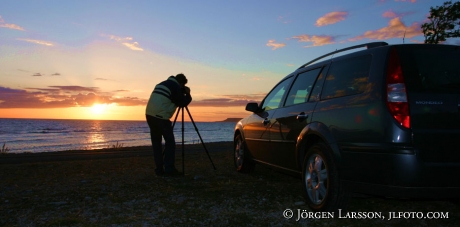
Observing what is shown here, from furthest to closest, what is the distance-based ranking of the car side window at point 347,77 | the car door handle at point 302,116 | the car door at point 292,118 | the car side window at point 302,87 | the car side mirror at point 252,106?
1. the car side mirror at point 252,106
2. the car side window at point 302,87
3. the car door at point 292,118
4. the car door handle at point 302,116
5. the car side window at point 347,77

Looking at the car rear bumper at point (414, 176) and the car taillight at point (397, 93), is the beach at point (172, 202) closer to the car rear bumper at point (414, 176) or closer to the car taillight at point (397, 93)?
the car rear bumper at point (414, 176)

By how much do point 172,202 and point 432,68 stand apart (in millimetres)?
3304

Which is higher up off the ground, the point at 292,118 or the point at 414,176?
the point at 292,118

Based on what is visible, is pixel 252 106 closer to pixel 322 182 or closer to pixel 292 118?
pixel 292 118

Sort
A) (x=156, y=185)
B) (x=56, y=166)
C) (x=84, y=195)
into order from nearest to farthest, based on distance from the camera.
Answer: (x=84, y=195) < (x=156, y=185) < (x=56, y=166)

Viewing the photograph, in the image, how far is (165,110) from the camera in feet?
22.5

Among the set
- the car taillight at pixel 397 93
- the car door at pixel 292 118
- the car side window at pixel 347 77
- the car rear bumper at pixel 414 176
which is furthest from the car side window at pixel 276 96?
the car rear bumper at pixel 414 176

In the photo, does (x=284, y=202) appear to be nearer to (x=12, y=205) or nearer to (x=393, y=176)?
(x=393, y=176)

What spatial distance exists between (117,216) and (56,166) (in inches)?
212

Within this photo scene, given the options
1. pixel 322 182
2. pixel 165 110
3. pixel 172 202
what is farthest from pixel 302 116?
pixel 165 110

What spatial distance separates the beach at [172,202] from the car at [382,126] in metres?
0.49

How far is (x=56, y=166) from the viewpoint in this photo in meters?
8.71

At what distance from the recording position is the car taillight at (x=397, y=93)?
316 cm

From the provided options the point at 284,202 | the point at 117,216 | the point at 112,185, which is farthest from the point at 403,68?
the point at 112,185
